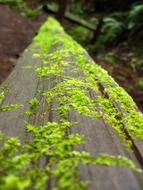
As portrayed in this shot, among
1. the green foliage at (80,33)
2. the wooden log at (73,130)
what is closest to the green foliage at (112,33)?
the green foliage at (80,33)

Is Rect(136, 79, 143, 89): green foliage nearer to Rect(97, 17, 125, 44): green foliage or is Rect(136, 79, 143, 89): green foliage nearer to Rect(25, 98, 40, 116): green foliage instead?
Rect(97, 17, 125, 44): green foliage

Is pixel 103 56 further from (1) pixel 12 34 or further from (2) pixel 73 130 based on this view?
(2) pixel 73 130

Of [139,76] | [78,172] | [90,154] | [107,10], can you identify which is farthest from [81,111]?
[107,10]

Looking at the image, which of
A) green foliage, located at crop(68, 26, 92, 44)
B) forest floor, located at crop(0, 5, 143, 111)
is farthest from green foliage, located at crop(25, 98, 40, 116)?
green foliage, located at crop(68, 26, 92, 44)

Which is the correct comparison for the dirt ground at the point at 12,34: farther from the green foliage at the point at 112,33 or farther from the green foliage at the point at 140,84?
the green foliage at the point at 140,84

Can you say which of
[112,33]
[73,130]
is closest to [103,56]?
[112,33]

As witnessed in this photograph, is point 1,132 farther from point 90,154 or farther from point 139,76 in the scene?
point 139,76
